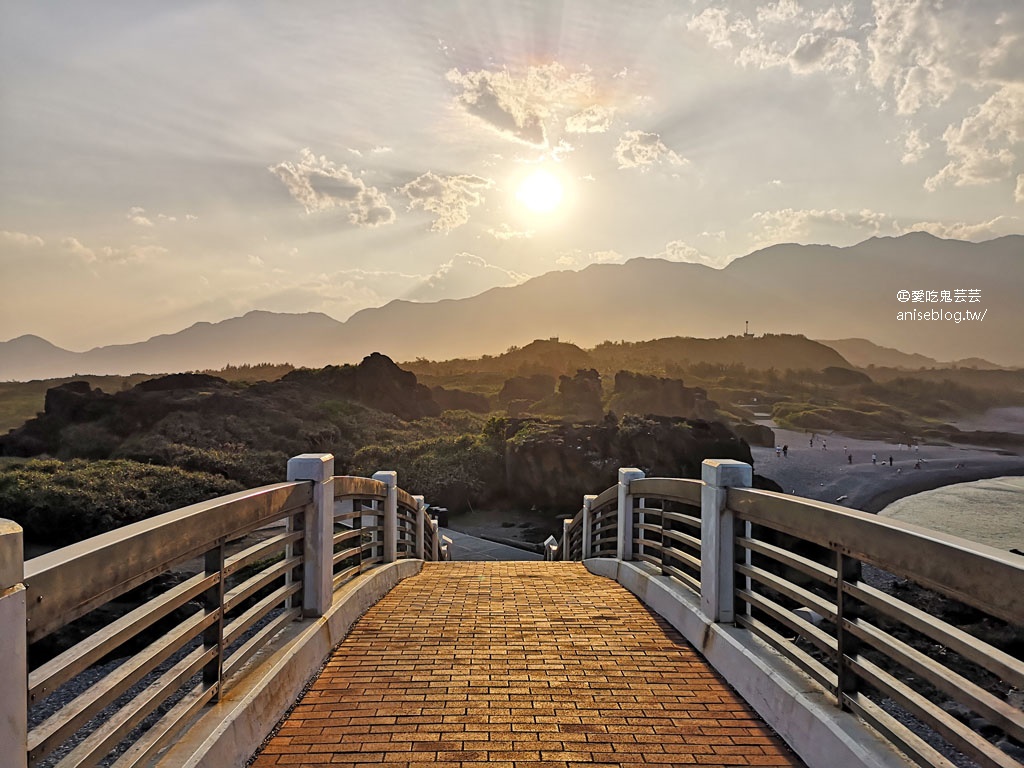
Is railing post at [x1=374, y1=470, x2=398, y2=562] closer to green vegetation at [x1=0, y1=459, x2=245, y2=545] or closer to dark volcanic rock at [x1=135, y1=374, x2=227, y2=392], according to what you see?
green vegetation at [x1=0, y1=459, x2=245, y2=545]

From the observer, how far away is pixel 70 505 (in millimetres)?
38844

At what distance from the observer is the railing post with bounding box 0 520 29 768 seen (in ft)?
5.38

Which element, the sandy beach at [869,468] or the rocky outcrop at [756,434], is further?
the rocky outcrop at [756,434]

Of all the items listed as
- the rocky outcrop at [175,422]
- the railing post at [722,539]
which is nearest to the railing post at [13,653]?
the railing post at [722,539]

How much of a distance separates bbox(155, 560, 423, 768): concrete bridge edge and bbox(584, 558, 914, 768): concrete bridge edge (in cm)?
270

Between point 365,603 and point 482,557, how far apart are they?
2336 centimetres

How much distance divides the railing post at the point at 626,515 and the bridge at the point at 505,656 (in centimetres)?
133

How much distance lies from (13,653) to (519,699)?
2763 mm

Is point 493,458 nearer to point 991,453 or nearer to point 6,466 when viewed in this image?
point 6,466

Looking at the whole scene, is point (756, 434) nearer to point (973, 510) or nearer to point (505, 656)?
point (973, 510)

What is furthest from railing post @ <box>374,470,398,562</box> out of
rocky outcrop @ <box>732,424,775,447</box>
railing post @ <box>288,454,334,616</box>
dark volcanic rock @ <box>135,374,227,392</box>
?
rocky outcrop @ <box>732,424,775,447</box>

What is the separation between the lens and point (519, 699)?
12.3 feet

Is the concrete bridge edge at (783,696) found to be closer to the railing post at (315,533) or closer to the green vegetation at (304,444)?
the railing post at (315,533)

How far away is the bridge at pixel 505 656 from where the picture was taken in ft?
6.71
